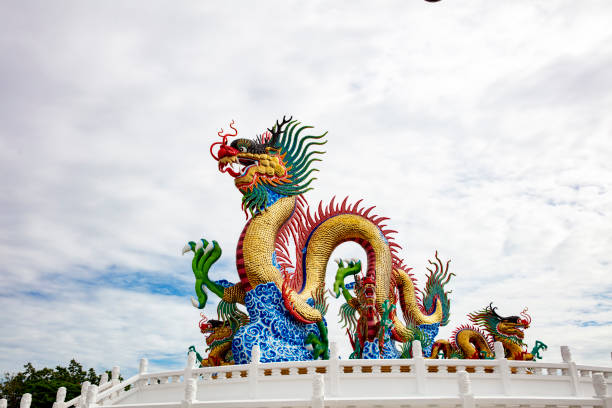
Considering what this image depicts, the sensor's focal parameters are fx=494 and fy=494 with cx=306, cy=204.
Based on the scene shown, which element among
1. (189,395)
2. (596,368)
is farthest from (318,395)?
(596,368)

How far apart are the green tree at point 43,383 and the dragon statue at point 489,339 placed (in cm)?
1972

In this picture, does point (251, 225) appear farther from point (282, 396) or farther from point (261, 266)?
point (282, 396)

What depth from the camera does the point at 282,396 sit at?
9.30 meters

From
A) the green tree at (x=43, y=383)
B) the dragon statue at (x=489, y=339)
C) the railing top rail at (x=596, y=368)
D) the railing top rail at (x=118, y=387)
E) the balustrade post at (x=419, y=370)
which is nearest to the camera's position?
the balustrade post at (x=419, y=370)

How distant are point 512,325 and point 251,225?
11.6 meters

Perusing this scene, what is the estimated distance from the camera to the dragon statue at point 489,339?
61.1 ft

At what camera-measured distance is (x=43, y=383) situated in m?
25.9

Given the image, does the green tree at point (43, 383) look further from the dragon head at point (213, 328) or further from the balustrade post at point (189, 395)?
the balustrade post at point (189, 395)

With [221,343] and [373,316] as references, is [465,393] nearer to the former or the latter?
[373,316]

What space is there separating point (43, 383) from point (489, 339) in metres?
22.3

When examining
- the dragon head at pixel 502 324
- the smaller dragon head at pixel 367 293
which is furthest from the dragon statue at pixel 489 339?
the smaller dragon head at pixel 367 293

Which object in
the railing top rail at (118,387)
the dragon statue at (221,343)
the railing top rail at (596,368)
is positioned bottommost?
the railing top rail at (118,387)

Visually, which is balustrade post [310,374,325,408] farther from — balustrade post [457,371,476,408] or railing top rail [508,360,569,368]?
railing top rail [508,360,569,368]

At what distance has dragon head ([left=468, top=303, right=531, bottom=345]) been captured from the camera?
18938 millimetres
